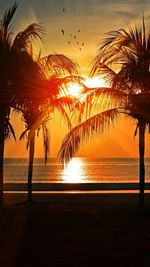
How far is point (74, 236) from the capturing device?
11.4 metres

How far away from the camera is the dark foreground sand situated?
931cm

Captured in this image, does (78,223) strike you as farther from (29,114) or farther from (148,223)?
(29,114)

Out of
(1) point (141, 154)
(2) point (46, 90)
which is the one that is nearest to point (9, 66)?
(2) point (46, 90)

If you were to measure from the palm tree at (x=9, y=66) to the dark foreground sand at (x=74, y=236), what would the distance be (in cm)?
299

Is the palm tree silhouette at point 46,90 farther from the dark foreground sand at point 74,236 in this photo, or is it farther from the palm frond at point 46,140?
the dark foreground sand at point 74,236

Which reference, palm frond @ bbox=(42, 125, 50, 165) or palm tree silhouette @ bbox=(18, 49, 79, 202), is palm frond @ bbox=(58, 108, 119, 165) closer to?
palm tree silhouette @ bbox=(18, 49, 79, 202)

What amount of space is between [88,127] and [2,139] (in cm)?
410

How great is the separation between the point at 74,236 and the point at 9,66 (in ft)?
22.2

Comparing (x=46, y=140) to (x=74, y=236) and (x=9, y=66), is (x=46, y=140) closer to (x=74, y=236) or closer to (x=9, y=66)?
(x=9, y=66)

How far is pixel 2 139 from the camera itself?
16656 millimetres

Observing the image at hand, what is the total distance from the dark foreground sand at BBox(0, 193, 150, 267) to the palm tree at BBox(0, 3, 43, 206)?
2.99 meters

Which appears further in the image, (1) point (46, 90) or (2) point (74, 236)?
(1) point (46, 90)

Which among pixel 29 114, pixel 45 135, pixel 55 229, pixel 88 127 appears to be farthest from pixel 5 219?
pixel 45 135

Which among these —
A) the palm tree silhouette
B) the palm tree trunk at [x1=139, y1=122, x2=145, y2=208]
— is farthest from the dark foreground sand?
the palm tree silhouette
